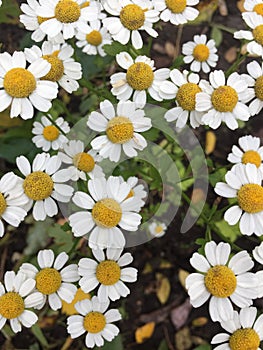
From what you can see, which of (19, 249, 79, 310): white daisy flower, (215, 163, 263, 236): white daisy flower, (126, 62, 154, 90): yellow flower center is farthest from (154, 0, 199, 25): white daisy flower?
(19, 249, 79, 310): white daisy flower

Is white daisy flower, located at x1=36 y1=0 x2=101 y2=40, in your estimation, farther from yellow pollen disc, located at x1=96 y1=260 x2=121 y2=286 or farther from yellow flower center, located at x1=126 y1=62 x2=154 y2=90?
yellow pollen disc, located at x1=96 y1=260 x2=121 y2=286

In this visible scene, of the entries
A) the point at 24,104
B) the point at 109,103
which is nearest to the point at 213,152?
the point at 109,103

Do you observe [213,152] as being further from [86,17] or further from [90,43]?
[86,17]

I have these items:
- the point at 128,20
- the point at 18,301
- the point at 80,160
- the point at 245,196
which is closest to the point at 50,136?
the point at 80,160

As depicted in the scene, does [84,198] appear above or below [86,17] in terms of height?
below

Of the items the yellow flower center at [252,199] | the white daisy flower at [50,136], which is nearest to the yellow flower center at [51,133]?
the white daisy flower at [50,136]

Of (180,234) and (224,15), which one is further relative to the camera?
(224,15)

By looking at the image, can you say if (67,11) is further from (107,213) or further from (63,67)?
(107,213)
